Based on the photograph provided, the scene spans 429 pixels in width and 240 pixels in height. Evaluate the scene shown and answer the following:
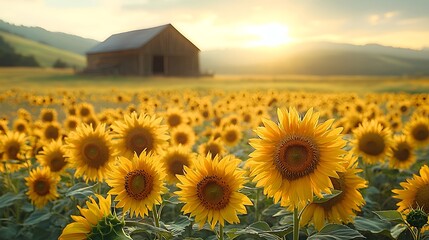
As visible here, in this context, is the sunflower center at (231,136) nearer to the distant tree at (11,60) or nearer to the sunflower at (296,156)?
the sunflower at (296,156)

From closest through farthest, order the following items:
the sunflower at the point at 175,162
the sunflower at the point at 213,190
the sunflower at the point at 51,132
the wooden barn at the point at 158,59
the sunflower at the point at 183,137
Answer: the sunflower at the point at 213,190, the sunflower at the point at 175,162, the sunflower at the point at 183,137, the sunflower at the point at 51,132, the wooden barn at the point at 158,59

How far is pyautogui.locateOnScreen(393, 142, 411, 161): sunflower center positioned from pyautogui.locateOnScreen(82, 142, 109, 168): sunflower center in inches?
151

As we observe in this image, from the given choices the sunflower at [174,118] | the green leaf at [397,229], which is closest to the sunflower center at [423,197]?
the green leaf at [397,229]

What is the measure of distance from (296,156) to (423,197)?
141 centimetres

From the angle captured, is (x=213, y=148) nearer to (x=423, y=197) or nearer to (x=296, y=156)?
(x=423, y=197)

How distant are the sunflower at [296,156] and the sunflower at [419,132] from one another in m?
4.77

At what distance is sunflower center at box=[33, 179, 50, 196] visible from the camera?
514cm

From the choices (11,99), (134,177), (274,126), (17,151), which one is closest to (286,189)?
(274,126)

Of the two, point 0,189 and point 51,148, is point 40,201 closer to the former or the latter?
point 51,148

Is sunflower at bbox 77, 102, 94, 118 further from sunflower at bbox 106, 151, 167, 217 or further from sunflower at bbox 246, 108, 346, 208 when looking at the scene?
sunflower at bbox 246, 108, 346, 208

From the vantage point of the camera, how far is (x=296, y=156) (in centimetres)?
295

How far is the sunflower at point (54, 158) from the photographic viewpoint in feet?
17.4

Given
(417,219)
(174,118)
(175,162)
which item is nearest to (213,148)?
(175,162)

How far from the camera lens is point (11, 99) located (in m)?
14.4
